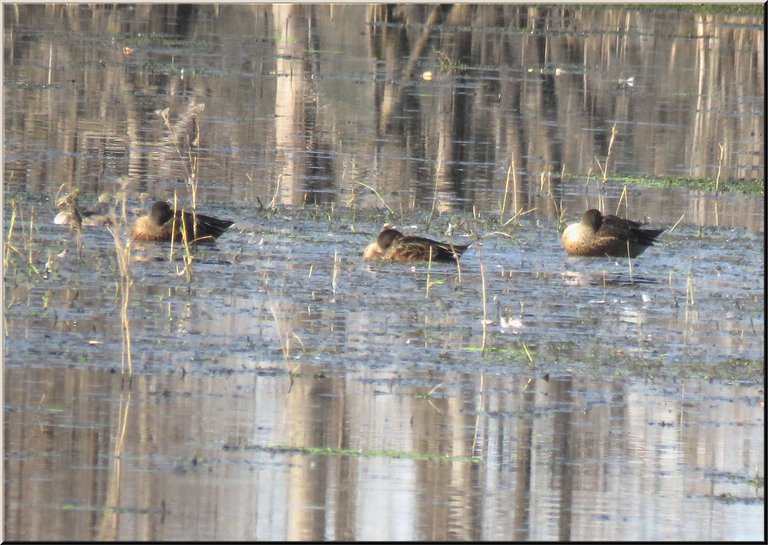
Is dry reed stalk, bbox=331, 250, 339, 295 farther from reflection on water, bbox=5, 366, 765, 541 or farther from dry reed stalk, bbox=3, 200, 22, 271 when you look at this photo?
reflection on water, bbox=5, 366, 765, 541

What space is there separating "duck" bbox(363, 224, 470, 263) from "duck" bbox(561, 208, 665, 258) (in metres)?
1.17

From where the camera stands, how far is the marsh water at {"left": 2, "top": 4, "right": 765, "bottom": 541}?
6.53 metres

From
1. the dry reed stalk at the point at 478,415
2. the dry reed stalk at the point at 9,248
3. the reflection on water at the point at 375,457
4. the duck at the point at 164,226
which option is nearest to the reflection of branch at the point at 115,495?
the reflection on water at the point at 375,457

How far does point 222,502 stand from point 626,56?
96.4 ft

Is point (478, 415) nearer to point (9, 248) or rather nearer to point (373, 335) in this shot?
point (373, 335)

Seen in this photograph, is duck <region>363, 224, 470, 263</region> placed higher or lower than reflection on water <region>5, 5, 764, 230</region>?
lower

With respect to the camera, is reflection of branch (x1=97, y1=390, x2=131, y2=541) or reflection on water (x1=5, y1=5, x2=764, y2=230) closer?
reflection of branch (x1=97, y1=390, x2=131, y2=541)

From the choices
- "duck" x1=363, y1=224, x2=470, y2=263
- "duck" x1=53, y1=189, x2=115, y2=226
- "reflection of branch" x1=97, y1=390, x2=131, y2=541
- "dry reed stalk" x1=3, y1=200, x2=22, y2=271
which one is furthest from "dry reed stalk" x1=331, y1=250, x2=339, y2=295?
"reflection of branch" x1=97, y1=390, x2=131, y2=541

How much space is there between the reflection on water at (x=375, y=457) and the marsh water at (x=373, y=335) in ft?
0.05

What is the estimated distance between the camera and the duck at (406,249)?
38.5 feet

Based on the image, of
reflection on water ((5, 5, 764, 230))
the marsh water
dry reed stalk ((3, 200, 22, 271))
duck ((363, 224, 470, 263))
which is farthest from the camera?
reflection on water ((5, 5, 764, 230))

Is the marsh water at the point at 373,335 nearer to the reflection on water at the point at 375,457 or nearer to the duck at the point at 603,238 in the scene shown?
the reflection on water at the point at 375,457

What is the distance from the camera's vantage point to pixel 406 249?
38.5ft

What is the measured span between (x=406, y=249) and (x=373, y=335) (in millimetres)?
2348
